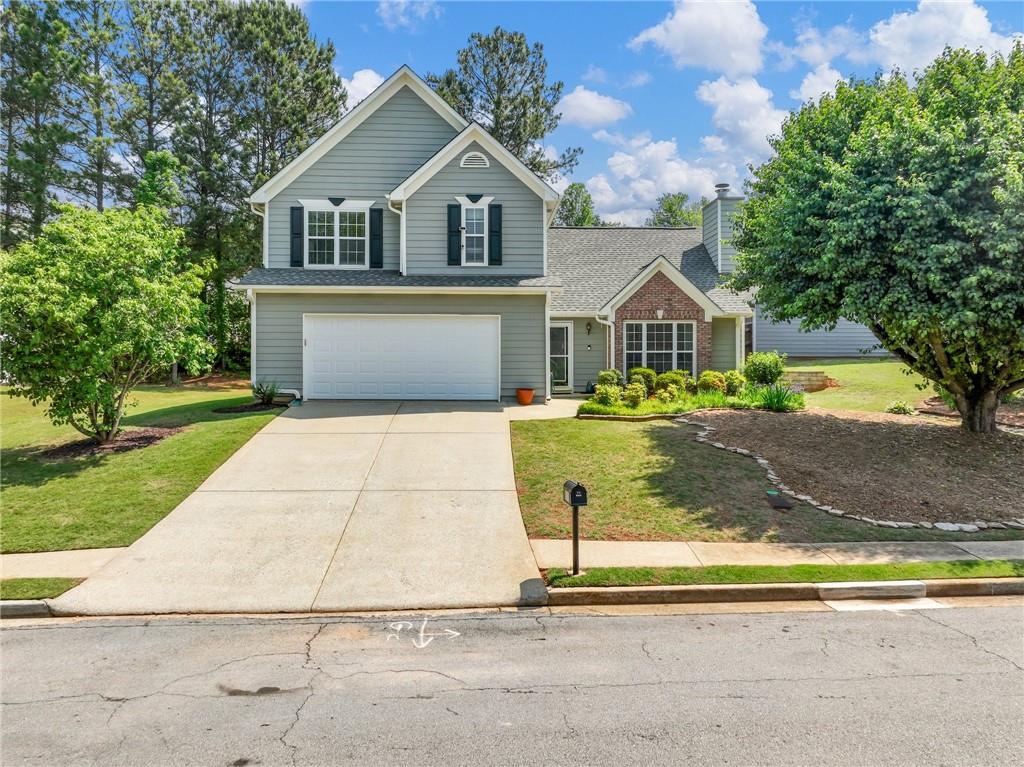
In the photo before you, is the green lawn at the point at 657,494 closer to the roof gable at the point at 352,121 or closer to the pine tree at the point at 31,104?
the roof gable at the point at 352,121

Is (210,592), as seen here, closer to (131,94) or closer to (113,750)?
(113,750)

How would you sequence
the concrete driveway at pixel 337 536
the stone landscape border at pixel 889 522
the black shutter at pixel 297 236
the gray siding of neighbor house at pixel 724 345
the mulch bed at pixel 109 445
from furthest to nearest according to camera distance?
the gray siding of neighbor house at pixel 724 345, the black shutter at pixel 297 236, the mulch bed at pixel 109 445, the stone landscape border at pixel 889 522, the concrete driveway at pixel 337 536

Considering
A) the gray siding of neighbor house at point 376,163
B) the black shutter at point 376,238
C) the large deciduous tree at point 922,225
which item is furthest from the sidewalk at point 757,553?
the gray siding of neighbor house at point 376,163

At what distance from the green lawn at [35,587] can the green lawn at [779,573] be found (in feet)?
17.5

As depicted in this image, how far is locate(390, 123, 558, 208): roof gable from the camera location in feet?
55.3

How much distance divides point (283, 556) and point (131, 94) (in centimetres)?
2878

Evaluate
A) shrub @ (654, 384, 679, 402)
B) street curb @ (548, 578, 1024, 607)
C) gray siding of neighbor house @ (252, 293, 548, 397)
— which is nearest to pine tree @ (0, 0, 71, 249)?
gray siding of neighbor house @ (252, 293, 548, 397)

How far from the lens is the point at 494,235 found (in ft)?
56.9

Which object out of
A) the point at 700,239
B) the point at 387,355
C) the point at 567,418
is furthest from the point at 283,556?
the point at 700,239

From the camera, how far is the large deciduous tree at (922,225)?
376 inches

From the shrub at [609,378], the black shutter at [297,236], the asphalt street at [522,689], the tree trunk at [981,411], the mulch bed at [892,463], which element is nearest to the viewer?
the asphalt street at [522,689]

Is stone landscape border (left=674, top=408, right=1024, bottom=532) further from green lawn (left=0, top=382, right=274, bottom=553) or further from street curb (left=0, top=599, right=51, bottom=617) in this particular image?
street curb (left=0, top=599, right=51, bottom=617)

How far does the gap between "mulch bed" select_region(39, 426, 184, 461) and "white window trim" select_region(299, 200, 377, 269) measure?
21.6 ft

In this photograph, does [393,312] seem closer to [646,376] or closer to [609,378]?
[609,378]
